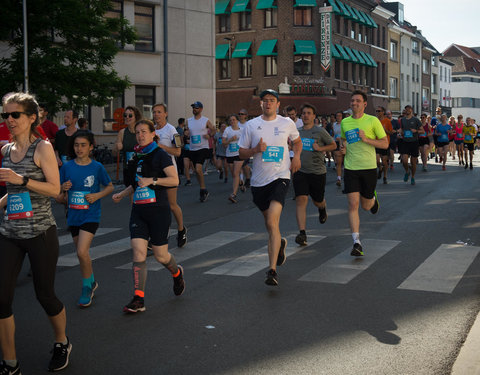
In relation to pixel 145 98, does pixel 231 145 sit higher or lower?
lower

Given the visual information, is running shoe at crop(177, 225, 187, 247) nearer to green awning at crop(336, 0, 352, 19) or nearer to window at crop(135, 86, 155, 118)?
window at crop(135, 86, 155, 118)

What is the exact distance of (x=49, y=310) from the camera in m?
4.49

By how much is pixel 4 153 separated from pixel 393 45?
65.1 metres

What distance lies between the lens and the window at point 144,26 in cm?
3116

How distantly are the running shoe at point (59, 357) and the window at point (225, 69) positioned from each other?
46.2 meters

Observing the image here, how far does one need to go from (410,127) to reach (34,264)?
50.2 feet

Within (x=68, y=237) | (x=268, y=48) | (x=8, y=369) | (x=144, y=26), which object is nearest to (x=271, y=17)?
(x=268, y=48)

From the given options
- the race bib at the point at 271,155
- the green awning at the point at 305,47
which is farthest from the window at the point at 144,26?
the race bib at the point at 271,155

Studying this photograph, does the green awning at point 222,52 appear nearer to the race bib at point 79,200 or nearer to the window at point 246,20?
the window at point 246,20

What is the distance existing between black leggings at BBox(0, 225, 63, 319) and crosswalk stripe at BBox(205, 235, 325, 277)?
10.4ft

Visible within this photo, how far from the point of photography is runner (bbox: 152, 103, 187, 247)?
30.1 feet

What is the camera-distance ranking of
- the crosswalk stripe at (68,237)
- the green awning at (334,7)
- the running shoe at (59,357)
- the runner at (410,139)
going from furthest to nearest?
the green awning at (334,7) → the runner at (410,139) → the crosswalk stripe at (68,237) → the running shoe at (59,357)

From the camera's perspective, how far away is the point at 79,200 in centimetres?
618

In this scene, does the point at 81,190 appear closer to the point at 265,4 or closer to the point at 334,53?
the point at 265,4
